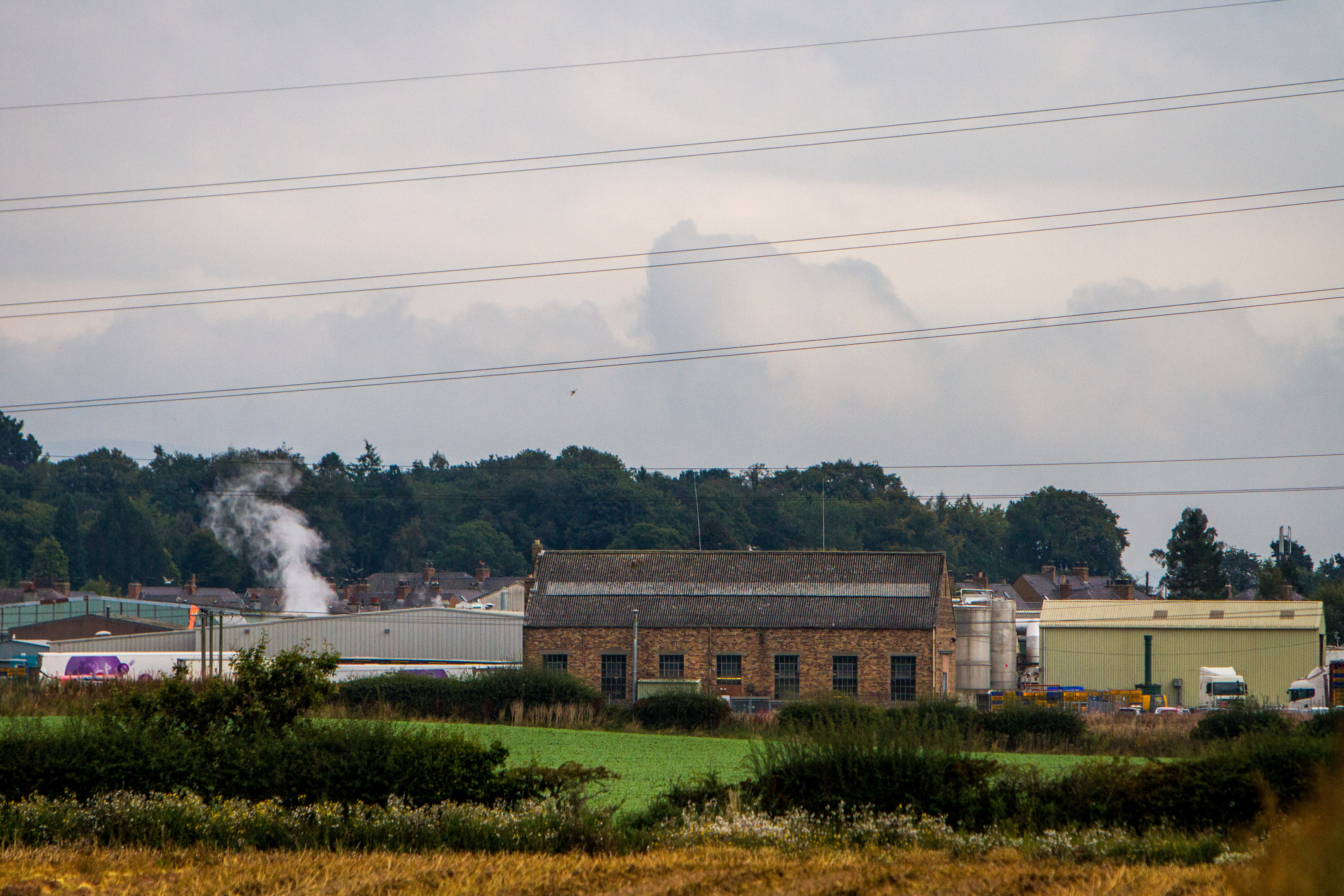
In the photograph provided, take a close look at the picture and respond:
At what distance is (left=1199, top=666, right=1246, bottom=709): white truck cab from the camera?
50.7 m

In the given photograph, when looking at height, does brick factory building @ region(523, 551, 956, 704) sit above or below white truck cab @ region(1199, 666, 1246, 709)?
above

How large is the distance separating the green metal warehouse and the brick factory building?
8525mm

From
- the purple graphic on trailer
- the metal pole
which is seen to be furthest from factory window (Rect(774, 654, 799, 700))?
the purple graphic on trailer

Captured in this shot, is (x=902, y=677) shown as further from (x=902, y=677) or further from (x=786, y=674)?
(x=786, y=674)

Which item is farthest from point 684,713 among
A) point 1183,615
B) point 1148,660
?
point 1183,615

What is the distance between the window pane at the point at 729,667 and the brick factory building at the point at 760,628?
0.04 m

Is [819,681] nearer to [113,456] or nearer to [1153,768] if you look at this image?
[1153,768]

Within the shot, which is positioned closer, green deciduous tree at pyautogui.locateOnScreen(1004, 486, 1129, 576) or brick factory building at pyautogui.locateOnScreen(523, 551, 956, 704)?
brick factory building at pyautogui.locateOnScreen(523, 551, 956, 704)

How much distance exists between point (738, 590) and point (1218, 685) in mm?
20324

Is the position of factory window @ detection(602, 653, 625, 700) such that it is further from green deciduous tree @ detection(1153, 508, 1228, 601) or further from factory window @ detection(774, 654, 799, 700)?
green deciduous tree @ detection(1153, 508, 1228, 601)

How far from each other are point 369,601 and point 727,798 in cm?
7789

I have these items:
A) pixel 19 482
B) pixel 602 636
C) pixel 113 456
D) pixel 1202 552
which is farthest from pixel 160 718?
pixel 113 456

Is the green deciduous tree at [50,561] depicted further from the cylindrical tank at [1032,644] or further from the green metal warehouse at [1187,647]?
the green metal warehouse at [1187,647]

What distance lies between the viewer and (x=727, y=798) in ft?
49.8
